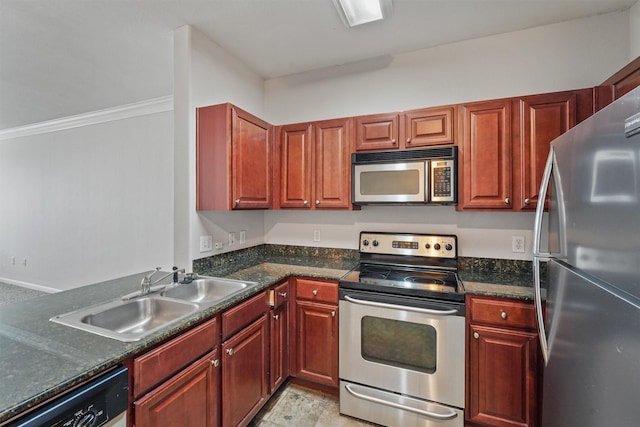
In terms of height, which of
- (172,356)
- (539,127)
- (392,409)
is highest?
(539,127)

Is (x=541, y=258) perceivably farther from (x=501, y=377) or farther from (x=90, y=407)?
(x=90, y=407)

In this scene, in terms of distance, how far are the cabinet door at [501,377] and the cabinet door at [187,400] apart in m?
1.47

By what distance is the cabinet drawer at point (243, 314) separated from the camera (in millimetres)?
1561

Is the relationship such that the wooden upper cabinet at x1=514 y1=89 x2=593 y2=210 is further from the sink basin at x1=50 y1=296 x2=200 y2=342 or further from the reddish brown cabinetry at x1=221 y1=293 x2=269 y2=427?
the sink basin at x1=50 y1=296 x2=200 y2=342

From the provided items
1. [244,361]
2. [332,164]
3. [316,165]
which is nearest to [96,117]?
[316,165]

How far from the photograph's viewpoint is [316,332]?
2094mm

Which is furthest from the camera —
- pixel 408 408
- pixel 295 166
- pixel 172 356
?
pixel 295 166

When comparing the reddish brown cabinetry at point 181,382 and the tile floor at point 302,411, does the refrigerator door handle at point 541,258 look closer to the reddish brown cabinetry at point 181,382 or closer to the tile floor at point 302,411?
the tile floor at point 302,411

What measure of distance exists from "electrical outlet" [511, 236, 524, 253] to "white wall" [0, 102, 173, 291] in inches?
138

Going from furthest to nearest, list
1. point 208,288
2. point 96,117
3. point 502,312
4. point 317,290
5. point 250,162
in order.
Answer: point 96,117 < point 250,162 < point 317,290 < point 208,288 < point 502,312

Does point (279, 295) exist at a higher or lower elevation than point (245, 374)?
higher

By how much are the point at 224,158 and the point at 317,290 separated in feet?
3.76

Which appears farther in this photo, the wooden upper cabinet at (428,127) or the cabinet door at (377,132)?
the cabinet door at (377,132)

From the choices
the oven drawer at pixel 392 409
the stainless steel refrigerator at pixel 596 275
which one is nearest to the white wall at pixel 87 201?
the oven drawer at pixel 392 409
